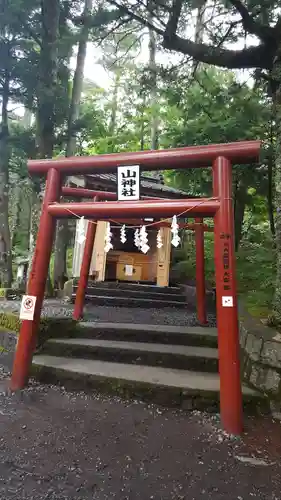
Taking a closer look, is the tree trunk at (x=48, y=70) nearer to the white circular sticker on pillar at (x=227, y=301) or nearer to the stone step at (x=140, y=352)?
the stone step at (x=140, y=352)

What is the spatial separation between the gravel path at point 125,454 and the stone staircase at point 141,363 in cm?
19

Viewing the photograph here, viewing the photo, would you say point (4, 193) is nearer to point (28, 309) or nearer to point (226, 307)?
point (28, 309)

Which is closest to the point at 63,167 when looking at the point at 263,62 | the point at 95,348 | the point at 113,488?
the point at 95,348

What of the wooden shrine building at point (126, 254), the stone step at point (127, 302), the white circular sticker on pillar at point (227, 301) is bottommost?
the stone step at point (127, 302)

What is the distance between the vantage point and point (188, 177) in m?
8.84

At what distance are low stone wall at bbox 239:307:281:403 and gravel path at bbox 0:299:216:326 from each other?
6.85 feet

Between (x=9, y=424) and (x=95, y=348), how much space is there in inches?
65.7

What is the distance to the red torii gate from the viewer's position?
3.19m

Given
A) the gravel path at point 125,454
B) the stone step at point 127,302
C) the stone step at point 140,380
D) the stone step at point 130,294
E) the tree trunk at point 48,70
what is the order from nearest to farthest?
the gravel path at point 125,454 → the stone step at point 140,380 → the tree trunk at point 48,70 → the stone step at point 127,302 → the stone step at point 130,294

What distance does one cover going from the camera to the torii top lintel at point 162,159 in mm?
3523

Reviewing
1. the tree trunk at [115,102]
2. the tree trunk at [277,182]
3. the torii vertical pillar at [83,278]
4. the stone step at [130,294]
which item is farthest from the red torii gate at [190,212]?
the tree trunk at [115,102]

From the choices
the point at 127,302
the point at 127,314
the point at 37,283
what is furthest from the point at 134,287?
the point at 37,283

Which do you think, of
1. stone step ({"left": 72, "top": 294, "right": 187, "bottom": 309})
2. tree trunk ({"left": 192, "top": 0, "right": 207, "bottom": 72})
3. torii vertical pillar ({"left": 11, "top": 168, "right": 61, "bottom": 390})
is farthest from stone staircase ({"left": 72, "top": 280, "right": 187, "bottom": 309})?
tree trunk ({"left": 192, "top": 0, "right": 207, "bottom": 72})

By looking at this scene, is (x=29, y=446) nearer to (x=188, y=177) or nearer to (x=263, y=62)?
(x=263, y=62)
